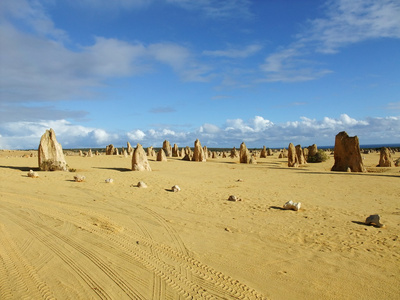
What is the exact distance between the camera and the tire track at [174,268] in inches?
143

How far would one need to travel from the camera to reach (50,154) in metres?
16.0

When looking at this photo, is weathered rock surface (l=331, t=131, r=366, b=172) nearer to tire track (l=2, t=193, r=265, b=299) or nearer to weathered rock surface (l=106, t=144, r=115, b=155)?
tire track (l=2, t=193, r=265, b=299)

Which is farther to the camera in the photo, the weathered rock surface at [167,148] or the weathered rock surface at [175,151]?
the weathered rock surface at [175,151]

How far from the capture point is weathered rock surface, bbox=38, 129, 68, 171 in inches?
623

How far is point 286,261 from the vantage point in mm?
4656

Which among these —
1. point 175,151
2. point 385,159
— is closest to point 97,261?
point 385,159

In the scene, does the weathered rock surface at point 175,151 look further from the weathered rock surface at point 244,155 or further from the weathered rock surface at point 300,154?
the weathered rock surface at point 300,154

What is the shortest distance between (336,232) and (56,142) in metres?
15.4

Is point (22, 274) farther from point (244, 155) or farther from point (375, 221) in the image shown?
point (244, 155)

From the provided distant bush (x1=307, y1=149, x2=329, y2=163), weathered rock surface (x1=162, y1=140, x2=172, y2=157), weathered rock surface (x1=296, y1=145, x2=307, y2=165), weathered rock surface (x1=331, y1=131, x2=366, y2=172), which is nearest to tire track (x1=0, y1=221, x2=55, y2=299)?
weathered rock surface (x1=331, y1=131, x2=366, y2=172)

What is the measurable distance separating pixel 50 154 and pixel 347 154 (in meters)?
18.9

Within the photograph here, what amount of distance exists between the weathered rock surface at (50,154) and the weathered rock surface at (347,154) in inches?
702

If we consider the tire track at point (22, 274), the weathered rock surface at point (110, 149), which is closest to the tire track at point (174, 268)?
the tire track at point (22, 274)

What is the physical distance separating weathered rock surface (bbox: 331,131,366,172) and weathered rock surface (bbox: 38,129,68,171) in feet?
58.5
